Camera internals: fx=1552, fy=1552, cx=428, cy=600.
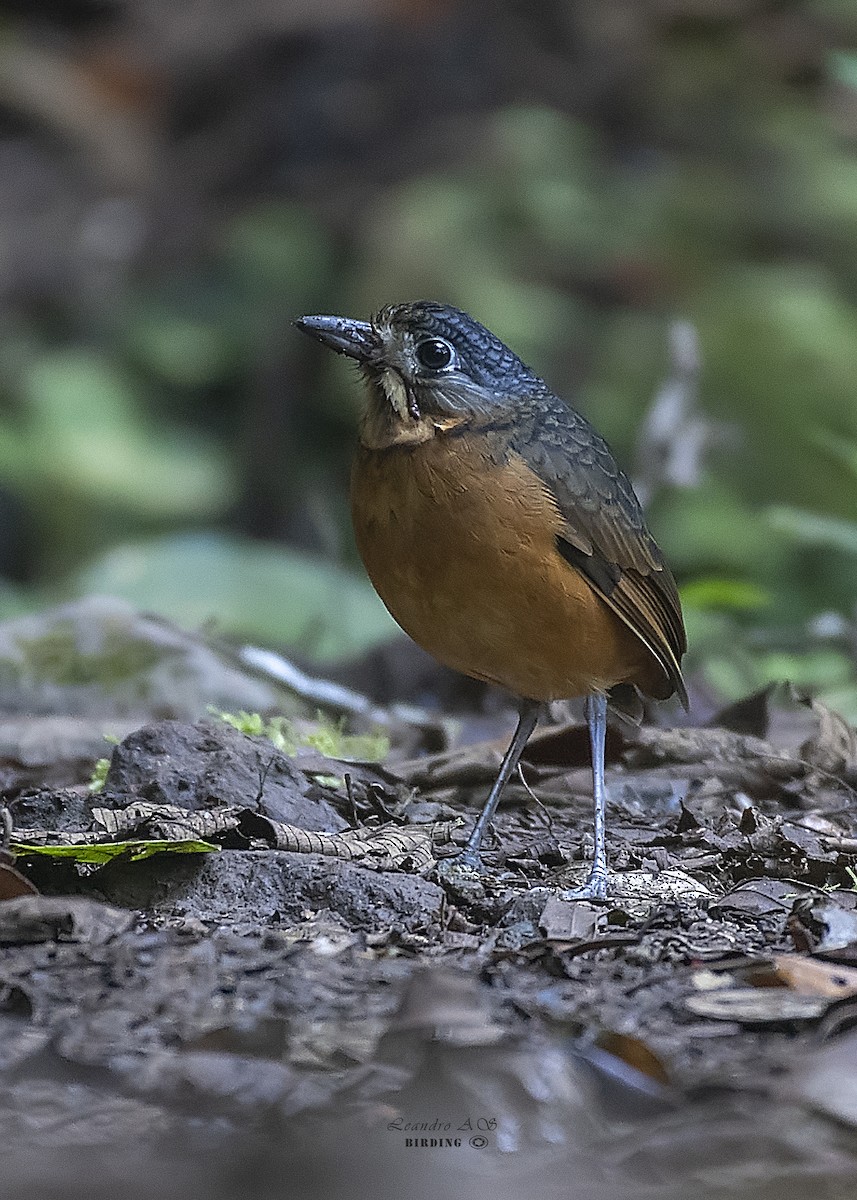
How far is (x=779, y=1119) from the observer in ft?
8.54

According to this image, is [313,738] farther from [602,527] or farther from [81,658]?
[602,527]

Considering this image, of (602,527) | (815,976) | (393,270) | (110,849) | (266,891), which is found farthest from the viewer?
(393,270)

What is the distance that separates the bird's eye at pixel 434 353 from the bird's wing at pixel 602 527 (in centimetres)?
26

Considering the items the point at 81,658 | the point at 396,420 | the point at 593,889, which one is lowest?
the point at 593,889

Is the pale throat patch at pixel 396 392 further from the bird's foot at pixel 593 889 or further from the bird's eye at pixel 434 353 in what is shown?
the bird's foot at pixel 593 889

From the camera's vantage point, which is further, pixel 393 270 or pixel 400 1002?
pixel 393 270

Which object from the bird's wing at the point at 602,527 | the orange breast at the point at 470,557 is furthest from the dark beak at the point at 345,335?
the bird's wing at the point at 602,527

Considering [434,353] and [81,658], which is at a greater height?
[434,353]

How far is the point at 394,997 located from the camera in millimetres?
3047

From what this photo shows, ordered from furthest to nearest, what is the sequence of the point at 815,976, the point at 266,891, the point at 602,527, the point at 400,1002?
1. the point at 602,527
2. the point at 266,891
3. the point at 815,976
4. the point at 400,1002

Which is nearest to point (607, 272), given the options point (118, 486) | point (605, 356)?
point (605, 356)

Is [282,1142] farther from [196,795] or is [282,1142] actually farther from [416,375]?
[416,375]

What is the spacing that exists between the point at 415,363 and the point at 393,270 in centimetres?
714

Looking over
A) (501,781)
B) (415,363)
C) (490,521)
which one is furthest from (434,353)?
(501,781)
